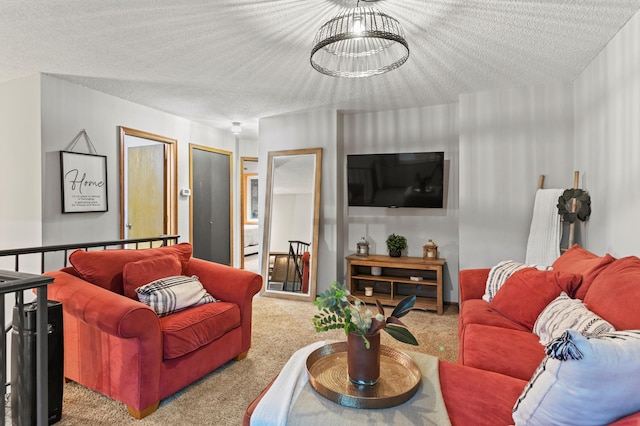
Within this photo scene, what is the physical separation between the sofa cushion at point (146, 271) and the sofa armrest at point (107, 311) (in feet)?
0.84

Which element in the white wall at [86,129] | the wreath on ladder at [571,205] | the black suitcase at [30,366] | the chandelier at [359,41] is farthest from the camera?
the white wall at [86,129]

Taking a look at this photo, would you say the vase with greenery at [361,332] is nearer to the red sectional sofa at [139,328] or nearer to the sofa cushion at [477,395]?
the sofa cushion at [477,395]

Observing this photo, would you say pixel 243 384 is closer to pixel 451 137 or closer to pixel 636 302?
pixel 636 302

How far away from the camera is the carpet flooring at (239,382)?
6.81ft

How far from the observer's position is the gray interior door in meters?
5.44

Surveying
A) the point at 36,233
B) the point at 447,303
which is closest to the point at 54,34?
the point at 36,233

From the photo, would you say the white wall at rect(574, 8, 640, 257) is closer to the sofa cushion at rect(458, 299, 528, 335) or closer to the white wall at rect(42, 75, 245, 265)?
the sofa cushion at rect(458, 299, 528, 335)

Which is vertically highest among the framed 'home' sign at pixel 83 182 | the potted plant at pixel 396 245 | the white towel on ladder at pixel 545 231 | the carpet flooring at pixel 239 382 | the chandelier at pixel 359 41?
the chandelier at pixel 359 41

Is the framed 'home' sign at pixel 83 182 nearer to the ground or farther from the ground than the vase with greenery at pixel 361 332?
farther from the ground

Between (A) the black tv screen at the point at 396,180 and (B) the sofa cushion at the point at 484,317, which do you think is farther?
(A) the black tv screen at the point at 396,180

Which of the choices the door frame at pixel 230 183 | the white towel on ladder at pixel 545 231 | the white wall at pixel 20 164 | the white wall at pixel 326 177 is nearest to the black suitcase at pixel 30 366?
the white wall at pixel 20 164

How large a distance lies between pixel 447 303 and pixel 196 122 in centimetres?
422

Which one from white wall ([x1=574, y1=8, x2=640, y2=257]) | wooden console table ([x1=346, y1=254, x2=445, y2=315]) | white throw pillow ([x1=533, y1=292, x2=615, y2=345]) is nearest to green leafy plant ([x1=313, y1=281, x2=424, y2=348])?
white throw pillow ([x1=533, y1=292, x2=615, y2=345])

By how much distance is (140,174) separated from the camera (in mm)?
5266
